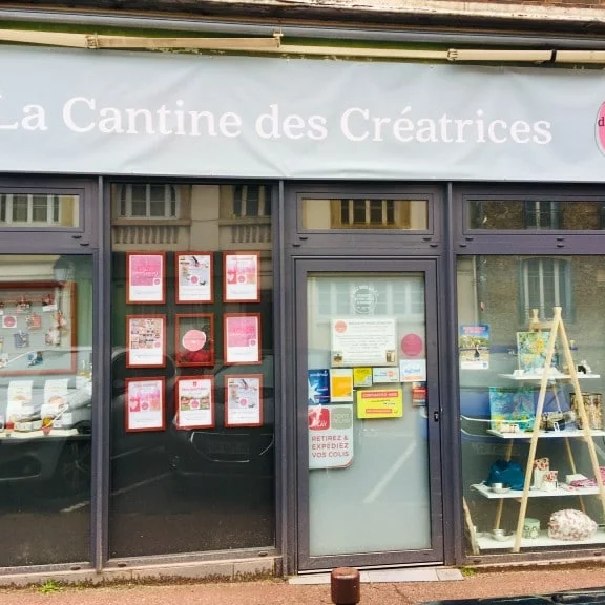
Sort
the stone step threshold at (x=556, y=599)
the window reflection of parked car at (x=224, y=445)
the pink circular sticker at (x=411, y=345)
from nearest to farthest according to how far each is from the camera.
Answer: the stone step threshold at (x=556, y=599), the window reflection of parked car at (x=224, y=445), the pink circular sticker at (x=411, y=345)

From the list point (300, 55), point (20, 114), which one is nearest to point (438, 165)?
point (300, 55)

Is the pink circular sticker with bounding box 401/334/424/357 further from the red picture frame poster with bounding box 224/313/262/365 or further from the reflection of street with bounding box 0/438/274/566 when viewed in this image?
the reflection of street with bounding box 0/438/274/566

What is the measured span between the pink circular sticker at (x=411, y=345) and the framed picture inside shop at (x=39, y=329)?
2.61 meters

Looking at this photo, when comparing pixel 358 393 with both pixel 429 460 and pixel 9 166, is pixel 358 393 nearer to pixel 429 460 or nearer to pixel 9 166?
pixel 429 460

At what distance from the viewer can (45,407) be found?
5016 mm

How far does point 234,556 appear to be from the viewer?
197 inches

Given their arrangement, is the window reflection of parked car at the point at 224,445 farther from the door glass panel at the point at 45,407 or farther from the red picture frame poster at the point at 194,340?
the door glass panel at the point at 45,407

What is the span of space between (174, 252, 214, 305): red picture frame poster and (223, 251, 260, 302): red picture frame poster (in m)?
0.13

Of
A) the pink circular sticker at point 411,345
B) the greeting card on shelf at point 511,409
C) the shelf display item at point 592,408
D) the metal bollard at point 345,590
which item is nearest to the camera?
the metal bollard at point 345,590

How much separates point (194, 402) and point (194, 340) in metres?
0.49

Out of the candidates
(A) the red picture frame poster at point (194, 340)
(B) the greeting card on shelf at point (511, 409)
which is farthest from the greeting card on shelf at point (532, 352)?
(A) the red picture frame poster at point (194, 340)

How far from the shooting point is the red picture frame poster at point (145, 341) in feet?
16.6

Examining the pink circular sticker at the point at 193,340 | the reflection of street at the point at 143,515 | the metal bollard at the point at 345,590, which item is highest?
the pink circular sticker at the point at 193,340

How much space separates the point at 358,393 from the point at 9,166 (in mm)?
3173
